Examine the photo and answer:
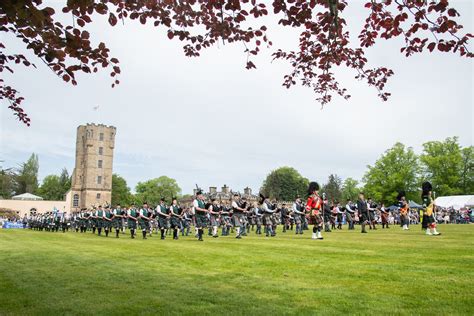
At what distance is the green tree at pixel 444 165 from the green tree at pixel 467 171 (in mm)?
669

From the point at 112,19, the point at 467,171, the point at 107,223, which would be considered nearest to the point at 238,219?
the point at 107,223

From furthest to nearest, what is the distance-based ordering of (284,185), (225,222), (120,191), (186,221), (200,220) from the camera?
(120,191), (284,185), (186,221), (225,222), (200,220)

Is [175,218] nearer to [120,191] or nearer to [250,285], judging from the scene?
[250,285]

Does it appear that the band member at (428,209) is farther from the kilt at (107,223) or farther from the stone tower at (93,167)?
Result: the stone tower at (93,167)

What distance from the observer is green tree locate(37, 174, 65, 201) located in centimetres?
12749

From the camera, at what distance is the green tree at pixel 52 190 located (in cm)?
12749

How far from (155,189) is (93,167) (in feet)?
159

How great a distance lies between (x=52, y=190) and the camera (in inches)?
5079

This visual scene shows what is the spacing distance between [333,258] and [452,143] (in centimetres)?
8188

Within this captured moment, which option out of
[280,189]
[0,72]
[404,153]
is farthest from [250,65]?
[280,189]

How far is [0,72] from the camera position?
8.90 meters

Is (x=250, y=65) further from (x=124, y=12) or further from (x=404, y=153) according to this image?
(x=404, y=153)

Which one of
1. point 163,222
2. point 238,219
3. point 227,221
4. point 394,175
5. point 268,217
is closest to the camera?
point 238,219

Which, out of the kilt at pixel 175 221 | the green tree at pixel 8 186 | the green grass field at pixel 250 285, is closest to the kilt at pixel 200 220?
the kilt at pixel 175 221
